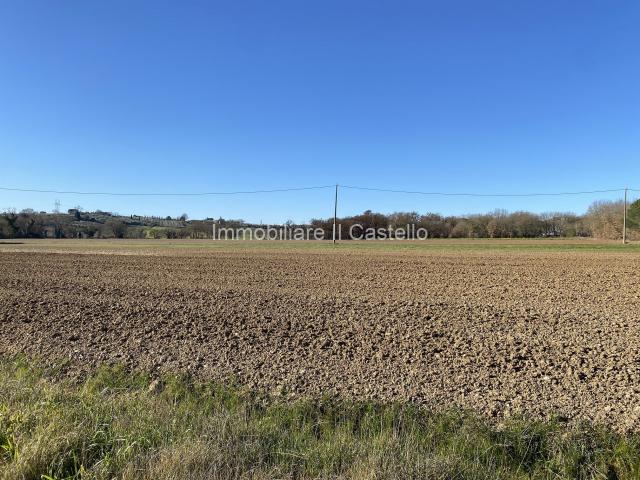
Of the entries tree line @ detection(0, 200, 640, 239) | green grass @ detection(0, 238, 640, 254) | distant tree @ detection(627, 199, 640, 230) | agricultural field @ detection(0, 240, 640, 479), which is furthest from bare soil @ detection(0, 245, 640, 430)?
tree line @ detection(0, 200, 640, 239)

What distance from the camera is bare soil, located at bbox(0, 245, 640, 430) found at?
5625 mm

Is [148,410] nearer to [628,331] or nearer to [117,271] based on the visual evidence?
[628,331]

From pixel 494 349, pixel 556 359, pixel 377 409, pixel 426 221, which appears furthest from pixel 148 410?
pixel 426 221

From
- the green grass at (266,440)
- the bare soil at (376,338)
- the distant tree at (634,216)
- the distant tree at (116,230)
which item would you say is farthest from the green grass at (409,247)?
the distant tree at (116,230)

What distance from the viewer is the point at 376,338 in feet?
25.2

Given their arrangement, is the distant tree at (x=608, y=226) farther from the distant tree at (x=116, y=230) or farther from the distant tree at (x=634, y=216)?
the distant tree at (x=116, y=230)

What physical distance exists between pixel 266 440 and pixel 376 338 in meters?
3.93

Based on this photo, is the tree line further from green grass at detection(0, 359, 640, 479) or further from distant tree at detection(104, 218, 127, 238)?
green grass at detection(0, 359, 640, 479)

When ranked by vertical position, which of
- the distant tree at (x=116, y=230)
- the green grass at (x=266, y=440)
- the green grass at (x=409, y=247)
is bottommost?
the green grass at (x=266, y=440)

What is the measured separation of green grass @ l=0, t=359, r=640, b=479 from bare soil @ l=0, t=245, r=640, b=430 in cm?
48

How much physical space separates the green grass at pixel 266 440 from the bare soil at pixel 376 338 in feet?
1.56

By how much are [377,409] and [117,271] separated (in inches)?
681

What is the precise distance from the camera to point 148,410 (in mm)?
4602

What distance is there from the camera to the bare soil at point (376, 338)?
18.5 ft
